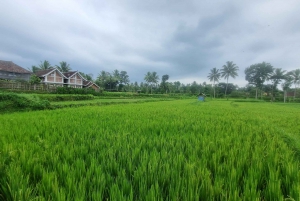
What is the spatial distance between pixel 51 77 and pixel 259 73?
56637 millimetres

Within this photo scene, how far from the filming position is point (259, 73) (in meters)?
47.3

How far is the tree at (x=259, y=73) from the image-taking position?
151ft

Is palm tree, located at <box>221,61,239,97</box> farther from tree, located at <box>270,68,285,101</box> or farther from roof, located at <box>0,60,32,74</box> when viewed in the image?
roof, located at <box>0,60,32,74</box>

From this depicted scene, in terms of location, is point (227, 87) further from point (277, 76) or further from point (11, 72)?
point (11, 72)

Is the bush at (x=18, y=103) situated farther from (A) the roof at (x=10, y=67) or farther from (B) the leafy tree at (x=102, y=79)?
(B) the leafy tree at (x=102, y=79)

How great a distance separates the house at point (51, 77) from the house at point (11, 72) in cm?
243

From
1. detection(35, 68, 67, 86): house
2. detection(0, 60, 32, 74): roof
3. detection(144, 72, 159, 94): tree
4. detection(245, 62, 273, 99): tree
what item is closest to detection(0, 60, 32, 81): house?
detection(0, 60, 32, 74): roof

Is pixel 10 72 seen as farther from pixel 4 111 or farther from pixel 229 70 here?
pixel 229 70

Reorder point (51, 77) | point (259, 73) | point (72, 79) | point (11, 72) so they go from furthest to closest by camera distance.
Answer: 1. point (259, 73)
2. point (72, 79)
3. point (51, 77)
4. point (11, 72)

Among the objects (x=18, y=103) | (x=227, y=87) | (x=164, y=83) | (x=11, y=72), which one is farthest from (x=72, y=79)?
(x=227, y=87)

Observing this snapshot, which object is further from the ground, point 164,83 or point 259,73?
point 259,73

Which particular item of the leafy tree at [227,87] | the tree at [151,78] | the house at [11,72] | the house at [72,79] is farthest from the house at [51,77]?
the leafy tree at [227,87]

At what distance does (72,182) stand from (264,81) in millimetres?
59119

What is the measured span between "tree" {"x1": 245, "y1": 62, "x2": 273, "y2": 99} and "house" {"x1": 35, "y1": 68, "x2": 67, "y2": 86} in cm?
5450
